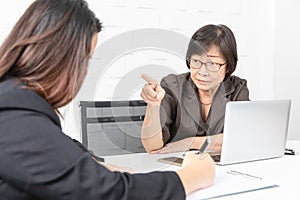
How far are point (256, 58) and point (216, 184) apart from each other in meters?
1.63

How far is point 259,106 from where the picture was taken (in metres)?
1.25

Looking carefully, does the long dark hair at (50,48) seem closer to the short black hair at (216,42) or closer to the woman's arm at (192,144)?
the woman's arm at (192,144)

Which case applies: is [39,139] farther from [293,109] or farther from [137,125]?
[293,109]

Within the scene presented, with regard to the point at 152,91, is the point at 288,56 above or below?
above

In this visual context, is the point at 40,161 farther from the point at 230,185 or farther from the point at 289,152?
the point at 289,152

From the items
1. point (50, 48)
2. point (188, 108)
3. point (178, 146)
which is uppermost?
point (50, 48)

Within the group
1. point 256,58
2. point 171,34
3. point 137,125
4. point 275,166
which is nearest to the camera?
point 275,166

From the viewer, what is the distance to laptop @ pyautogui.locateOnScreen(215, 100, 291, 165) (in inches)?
47.1

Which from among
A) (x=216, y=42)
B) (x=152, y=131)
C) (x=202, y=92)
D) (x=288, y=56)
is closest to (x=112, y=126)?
(x=152, y=131)

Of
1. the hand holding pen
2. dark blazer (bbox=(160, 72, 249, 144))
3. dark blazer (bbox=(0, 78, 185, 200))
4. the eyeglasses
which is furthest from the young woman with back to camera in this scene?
the eyeglasses

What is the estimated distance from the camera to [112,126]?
4.91 ft

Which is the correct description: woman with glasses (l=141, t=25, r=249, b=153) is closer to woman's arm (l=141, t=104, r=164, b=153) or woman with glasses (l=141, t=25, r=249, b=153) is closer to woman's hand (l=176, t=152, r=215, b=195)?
woman's arm (l=141, t=104, r=164, b=153)

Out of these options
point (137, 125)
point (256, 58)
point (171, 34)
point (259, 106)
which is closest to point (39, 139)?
point (259, 106)

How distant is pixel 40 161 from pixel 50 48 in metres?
0.18
